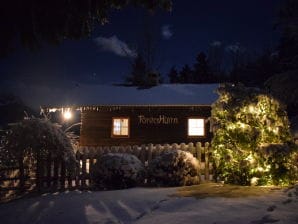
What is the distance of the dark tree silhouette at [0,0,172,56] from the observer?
882 centimetres

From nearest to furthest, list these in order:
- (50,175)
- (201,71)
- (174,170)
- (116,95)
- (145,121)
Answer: (174,170)
(50,175)
(145,121)
(116,95)
(201,71)

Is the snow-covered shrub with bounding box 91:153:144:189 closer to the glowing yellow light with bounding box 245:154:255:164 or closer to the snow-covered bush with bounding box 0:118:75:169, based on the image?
the snow-covered bush with bounding box 0:118:75:169

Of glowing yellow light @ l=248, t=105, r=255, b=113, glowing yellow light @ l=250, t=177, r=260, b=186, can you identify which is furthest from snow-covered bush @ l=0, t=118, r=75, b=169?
glowing yellow light @ l=248, t=105, r=255, b=113

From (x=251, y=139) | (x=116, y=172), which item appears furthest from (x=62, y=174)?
(x=251, y=139)

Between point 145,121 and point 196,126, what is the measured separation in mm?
3284

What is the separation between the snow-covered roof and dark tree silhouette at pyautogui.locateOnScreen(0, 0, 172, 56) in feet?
55.3

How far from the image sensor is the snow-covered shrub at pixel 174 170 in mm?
13242

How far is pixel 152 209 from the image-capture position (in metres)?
9.19

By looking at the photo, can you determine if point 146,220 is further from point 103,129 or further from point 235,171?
point 103,129

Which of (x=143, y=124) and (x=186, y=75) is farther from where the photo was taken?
(x=186, y=75)

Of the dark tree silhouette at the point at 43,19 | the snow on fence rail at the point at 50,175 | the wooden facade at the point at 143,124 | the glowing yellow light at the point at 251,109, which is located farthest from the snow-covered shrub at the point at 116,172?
the wooden facade at the point at 143,124

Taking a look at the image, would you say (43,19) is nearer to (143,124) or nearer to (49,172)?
(49,172)

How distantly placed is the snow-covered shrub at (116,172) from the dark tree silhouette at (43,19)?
4.84 metres

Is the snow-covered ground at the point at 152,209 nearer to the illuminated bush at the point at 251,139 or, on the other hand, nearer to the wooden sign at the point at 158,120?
the illuminated bush at the point at 251,139
